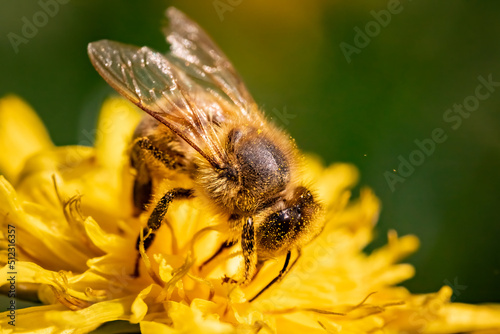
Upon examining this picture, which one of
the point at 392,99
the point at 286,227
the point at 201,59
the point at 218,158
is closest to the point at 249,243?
the point at 286,227

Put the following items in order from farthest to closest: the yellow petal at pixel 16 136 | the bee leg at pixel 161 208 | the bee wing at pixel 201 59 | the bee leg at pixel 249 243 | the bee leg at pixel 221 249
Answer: the yellow petal at pixel 16 136 < the bee wing at pixel 201 59 < the bee leg at pixel 221 249 < the bee leg at pixel 161 208 < the bee leg at pixel 249 243

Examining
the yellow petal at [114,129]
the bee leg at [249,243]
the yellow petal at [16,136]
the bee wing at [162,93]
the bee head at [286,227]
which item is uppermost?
the bee wing at [162,93]

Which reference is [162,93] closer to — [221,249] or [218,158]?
[218,158]

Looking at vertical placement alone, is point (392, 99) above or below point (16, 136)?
above

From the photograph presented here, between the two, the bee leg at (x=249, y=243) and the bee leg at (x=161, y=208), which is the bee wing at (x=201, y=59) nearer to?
the bee leg at (x=161, y=208)

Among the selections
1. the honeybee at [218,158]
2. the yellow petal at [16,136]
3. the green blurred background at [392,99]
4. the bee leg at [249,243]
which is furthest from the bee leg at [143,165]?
the green blurred background at [392,99]

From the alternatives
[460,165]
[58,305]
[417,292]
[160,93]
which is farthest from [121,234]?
[460,165]

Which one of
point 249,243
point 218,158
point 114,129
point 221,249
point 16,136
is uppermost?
point 218,158

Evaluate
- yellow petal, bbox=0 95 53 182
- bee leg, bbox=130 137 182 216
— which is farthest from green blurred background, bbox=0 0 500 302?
bee leg, bbox=130 137 182 216
